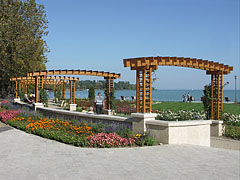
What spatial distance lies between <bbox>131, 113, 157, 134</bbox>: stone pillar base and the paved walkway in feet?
3.54

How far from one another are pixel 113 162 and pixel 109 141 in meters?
1.80

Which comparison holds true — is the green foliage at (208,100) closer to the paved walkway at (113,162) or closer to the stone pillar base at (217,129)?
the stone pillar base at (217,129)

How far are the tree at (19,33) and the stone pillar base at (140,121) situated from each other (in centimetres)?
1701

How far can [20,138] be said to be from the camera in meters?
9.16

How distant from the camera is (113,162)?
6.14 meters

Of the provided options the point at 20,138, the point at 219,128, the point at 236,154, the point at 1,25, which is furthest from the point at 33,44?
the point at 236,154

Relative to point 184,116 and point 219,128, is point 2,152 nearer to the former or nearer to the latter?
point 184,116

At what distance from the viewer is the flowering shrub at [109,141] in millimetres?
7855

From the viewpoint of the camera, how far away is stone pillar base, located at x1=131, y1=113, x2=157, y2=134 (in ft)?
28.8

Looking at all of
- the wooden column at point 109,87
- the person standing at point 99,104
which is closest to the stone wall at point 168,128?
the person standing at point 99,104

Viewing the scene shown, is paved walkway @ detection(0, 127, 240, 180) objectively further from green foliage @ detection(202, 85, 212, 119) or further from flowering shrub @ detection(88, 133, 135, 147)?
green foliage @ detection(202, 85, 212, 119)

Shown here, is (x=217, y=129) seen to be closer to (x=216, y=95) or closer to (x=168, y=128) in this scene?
(x=216, y=95)

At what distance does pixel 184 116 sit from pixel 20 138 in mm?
6321

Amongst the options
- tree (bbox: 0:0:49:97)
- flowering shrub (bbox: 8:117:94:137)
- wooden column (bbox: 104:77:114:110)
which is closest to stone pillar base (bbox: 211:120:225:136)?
flowering shrub (bbox: 8:117:94:137)
